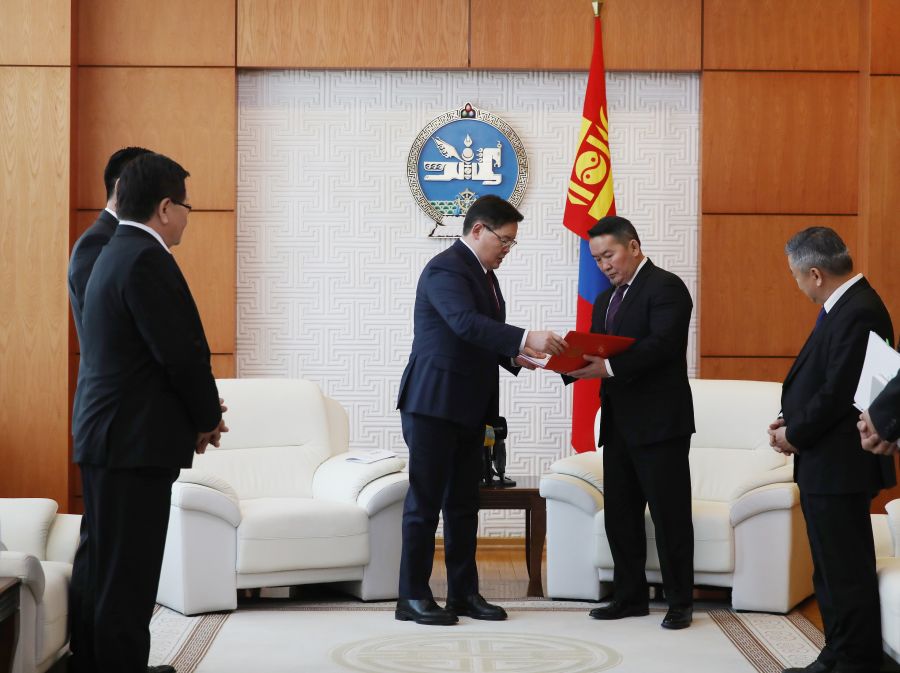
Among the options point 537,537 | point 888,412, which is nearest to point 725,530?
point 537,537

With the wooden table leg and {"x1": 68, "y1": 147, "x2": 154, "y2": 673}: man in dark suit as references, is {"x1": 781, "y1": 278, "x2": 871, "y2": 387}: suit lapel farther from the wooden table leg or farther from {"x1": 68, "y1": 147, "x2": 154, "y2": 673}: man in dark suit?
{"x1": 68, "y1": 147, "x2": 154, "y2": 673}: man in dark suit

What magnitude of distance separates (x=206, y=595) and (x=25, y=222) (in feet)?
7.68

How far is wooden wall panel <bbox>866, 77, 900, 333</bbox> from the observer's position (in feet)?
18.0

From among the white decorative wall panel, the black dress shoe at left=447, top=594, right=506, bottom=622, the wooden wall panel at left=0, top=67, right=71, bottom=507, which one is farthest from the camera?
the white decorative wall panel

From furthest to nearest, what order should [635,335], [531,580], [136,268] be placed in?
[531,580] < [635,335] < [136,268]

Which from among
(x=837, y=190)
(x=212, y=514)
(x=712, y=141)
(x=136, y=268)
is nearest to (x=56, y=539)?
(x=212, y=514)

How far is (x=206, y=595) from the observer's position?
410 centimetres

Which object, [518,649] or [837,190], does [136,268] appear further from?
[837,190]

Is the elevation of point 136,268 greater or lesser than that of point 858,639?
greater

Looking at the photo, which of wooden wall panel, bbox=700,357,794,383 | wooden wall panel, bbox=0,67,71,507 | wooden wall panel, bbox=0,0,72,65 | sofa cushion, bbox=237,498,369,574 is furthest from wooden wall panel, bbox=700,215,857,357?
wooden wall panel, bbox=0,0,72,65

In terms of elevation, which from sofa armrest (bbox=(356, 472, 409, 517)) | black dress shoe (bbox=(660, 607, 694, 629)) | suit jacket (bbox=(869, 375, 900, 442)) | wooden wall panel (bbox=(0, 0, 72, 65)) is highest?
wooden wall panel (bbox=(0, 0, 72, 65))

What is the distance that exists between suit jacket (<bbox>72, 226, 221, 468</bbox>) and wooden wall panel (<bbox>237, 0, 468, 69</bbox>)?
3.16m

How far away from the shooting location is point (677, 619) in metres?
3.91

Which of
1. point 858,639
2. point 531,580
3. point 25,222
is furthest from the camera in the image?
point 25,222
